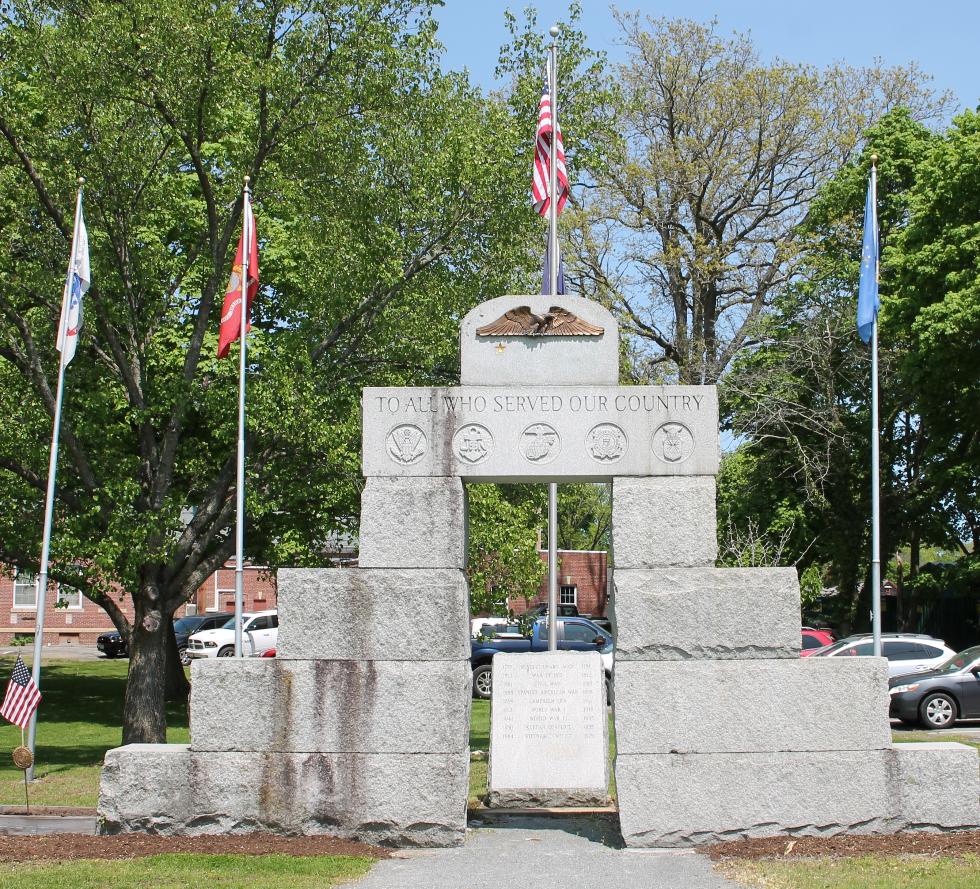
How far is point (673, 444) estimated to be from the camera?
29.1 feet

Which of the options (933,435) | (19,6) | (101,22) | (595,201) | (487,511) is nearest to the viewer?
(101,22)

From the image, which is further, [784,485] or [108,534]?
[784,485]

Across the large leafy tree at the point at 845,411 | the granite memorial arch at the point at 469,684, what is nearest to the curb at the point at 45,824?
the granite memorial arch at the point at 469,684

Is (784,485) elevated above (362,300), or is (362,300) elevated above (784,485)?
(362,300)

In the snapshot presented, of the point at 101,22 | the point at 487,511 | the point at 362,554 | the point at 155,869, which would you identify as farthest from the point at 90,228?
the point at 155,869

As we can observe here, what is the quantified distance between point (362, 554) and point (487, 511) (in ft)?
27.7

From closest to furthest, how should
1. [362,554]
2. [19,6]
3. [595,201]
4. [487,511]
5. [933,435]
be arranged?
[362,554] → [19,6] → [487,511] → [933,435] → [595,201]

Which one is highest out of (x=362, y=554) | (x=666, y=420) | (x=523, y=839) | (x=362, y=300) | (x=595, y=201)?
(x=595, y=201)

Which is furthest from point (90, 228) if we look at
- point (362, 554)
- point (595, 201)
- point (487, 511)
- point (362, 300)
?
point (595, 201)

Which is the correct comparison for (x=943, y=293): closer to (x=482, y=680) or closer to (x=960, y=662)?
(x=960, y=662)

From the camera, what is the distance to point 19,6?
626 inches

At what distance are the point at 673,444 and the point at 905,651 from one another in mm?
14280

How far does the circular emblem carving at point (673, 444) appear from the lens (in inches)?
349

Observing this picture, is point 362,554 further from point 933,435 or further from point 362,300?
point 933,435
